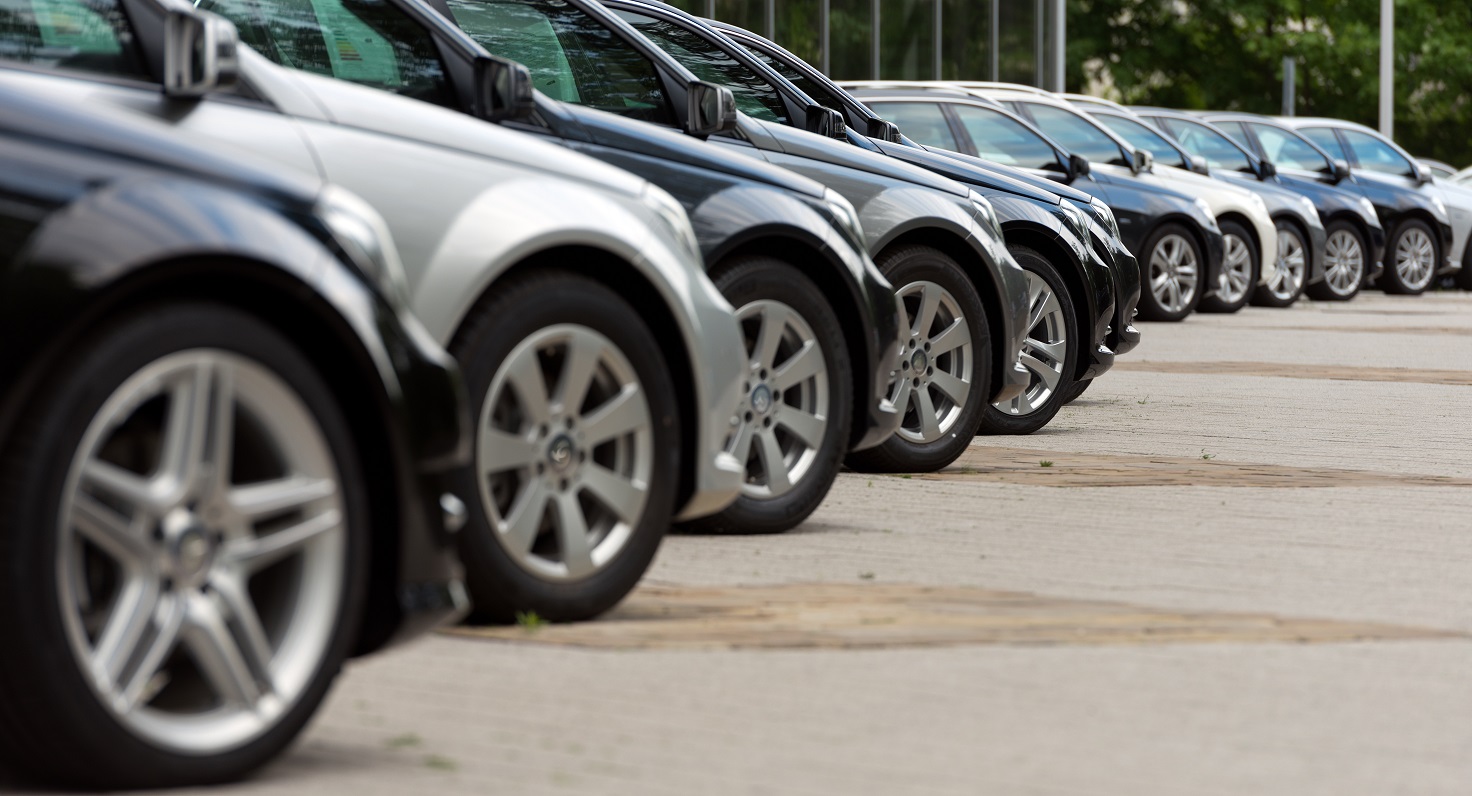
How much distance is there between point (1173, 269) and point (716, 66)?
34.5ft

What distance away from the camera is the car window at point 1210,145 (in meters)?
22.7

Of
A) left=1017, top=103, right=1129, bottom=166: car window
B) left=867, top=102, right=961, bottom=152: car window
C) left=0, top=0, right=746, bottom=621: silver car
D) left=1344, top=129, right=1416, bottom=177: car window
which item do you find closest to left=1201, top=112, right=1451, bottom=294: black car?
left=1344, top=129, right=1416, bottom=177: car window

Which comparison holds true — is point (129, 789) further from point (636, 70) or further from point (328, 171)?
point (636, 70)

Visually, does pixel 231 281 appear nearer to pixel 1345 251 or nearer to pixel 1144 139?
pixel 1144 139

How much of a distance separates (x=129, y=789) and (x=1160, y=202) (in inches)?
621

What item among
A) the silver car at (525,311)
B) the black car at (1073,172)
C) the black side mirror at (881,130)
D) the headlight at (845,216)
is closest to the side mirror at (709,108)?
the headlight at (845,216)

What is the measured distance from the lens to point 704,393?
Result: 573 centimetres

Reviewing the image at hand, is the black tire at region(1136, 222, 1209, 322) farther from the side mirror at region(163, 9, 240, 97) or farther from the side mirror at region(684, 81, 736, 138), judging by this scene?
the side mirror at region(163, 9, 240, 97)

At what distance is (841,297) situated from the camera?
7.41 metres

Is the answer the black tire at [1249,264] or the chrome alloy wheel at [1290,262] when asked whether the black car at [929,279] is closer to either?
the black tire at [1249,264]

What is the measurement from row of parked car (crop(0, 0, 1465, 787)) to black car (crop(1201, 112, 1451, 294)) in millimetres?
15204

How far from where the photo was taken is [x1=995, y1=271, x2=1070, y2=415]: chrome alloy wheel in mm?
10430

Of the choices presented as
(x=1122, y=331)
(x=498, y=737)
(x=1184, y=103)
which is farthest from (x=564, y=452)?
(x=1184, y=103)

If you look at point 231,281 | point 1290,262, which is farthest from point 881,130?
point 1290,262
